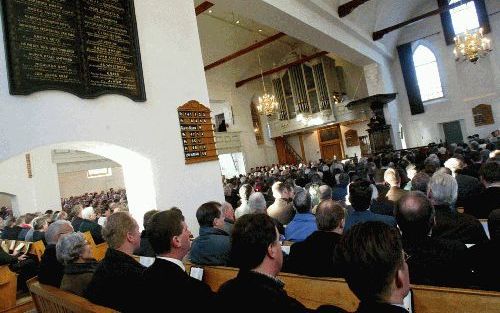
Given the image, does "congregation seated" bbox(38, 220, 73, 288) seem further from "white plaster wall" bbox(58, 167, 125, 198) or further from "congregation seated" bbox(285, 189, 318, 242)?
"white plaster wall" bbox(58, 167, 125, 198)

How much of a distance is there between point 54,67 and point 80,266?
257 centimetres

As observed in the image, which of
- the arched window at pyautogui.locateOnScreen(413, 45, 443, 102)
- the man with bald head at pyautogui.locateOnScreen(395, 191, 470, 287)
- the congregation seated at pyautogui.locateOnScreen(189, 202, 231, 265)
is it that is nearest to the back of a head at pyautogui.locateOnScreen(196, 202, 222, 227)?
the congregation seated at pyautogui.locateOnScreen(189, 202, 231, 265)

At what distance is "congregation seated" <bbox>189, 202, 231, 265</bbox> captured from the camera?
2758mm

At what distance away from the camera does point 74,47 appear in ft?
13.9

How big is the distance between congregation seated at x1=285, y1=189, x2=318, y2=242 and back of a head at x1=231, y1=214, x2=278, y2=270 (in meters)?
1.68

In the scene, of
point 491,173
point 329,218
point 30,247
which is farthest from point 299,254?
point 30,247

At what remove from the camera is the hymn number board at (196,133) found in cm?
537

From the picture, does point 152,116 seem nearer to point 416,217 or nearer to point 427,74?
point 416,217

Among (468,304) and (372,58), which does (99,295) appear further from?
(372,58)

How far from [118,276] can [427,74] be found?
1743 centimetres

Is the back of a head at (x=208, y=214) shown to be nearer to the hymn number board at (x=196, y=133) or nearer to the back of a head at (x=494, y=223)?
the back of a head at (x=494, y=223)

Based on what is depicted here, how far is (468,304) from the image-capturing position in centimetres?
134

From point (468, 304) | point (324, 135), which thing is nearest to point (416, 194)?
point (468, 304)

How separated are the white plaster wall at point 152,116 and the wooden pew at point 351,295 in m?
2.65
